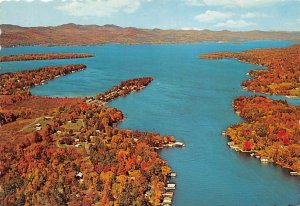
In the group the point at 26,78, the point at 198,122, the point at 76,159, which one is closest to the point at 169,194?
the point at 76,159

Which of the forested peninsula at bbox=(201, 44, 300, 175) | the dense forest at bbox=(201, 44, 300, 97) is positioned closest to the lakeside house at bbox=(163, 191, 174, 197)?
the forested peninsula at bbox=(201, 44, 300, 175)

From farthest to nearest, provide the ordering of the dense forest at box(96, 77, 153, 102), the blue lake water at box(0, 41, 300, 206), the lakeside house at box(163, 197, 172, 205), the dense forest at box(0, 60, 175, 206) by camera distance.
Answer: the dense forest at box(96, 77, 153, 102) → the blue lake water at box(0, 41, 300, 206) → the lakeside house at box(163, 197, 172, 205) → the dense forest at box(0, 60, 175, 206)

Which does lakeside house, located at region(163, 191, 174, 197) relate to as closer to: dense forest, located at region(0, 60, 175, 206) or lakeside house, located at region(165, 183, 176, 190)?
dense forest, located at region(0, 60, 175, 206)

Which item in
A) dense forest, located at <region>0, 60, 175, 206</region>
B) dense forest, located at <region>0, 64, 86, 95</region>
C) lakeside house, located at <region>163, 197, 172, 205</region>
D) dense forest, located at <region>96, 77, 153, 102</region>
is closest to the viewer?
dense forest, located at <region>0, 60, 175, 206</region>

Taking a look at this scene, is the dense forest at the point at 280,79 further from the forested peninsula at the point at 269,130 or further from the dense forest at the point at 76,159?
the dense forest at the point at 76,159

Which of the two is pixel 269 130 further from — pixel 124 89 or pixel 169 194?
pixel 124 89

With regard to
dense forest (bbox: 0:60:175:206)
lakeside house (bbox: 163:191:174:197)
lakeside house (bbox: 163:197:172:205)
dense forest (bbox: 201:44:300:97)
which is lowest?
lakeside house (bbox: 163:197:172:205)
